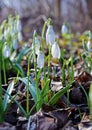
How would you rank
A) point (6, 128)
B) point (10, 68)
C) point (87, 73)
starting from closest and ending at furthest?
1. point (6, 128)
2. point (87, 73)
3. point (10, 68)

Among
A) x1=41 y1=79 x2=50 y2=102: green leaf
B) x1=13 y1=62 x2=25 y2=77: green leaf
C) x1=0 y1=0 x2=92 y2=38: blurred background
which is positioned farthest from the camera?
x1=0 y1=0 x2=92 y2=38: blurred background

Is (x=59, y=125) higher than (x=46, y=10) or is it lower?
lower

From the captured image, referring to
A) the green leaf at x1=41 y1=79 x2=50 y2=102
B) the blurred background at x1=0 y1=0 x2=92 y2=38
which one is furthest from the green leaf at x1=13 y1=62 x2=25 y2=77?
the blurred background at x1=0 y1=0 x2=92 y2=38

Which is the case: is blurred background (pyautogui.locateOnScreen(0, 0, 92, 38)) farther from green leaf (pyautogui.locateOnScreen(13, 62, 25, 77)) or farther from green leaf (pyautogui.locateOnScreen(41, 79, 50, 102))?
green leaf (pyautogui.locateOnScreen(41, 79, 50, 102))

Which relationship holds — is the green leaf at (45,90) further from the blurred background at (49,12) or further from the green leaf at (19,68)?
the blurred background at (49,12)

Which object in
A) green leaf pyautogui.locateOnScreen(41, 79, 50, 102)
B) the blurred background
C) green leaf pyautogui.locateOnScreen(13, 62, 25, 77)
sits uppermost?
the blurred background

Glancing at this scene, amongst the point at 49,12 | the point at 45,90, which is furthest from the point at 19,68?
the point at 49,12

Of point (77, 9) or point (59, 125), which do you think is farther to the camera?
point (77, 9)

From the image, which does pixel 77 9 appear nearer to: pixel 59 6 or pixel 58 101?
pixel 59 6

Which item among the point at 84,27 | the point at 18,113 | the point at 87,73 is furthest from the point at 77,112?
the point at 84,27
